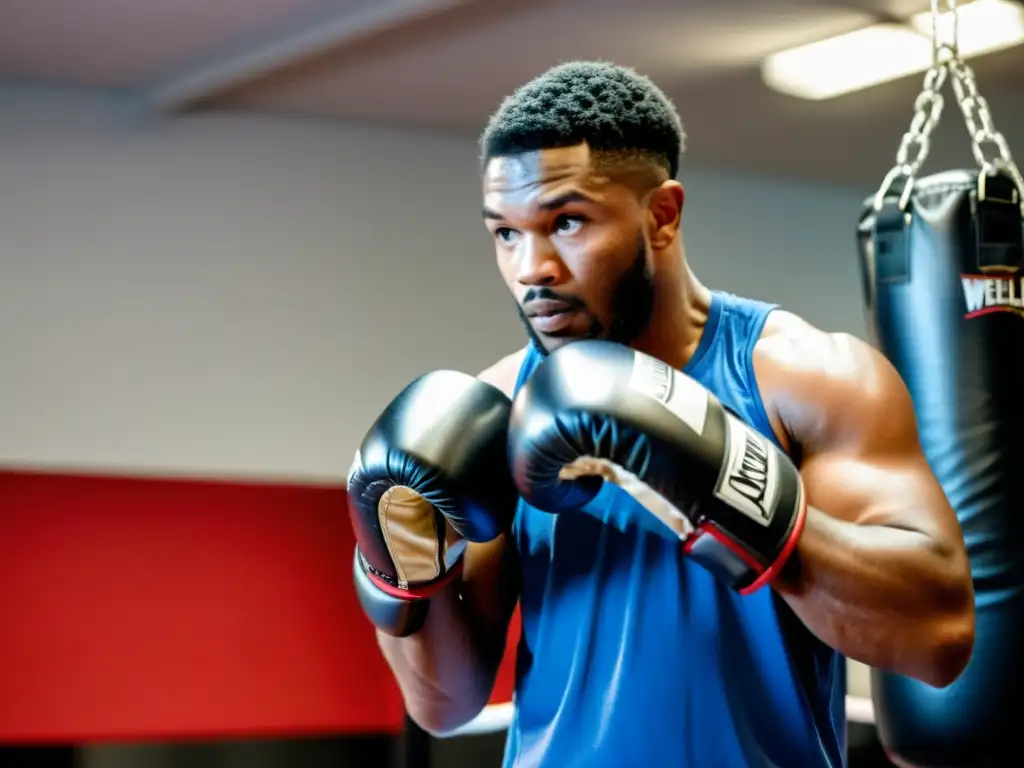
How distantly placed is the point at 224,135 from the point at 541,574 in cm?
288

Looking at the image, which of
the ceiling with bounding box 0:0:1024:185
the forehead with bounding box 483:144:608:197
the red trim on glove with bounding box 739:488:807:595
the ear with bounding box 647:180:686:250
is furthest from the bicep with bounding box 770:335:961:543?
the ceiling with bounding box 0:0:1024:185

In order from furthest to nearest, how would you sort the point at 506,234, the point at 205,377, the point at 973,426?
the point at 205,377 < the point at 973,426 < the point at 506,234

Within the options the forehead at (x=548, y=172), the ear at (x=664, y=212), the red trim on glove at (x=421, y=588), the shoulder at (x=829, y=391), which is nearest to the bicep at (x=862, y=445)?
the shoulder at (x=829, y=391)

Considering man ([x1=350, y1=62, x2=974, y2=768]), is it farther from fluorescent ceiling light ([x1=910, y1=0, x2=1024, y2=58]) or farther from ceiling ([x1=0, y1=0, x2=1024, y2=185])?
fluorescent ceiling light ([x1=910, y1=0, x2=1024, y2=58])

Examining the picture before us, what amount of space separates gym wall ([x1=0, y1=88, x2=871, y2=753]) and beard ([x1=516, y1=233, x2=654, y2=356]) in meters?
2.60

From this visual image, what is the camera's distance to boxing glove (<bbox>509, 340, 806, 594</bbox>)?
129cm

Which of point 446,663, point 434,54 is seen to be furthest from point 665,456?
point 434,54

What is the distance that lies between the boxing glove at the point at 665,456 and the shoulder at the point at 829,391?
0.11m

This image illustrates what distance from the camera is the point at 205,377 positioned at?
3.95 meters

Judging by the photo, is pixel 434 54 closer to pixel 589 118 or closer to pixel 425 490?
pixel 589 118

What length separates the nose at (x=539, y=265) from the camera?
1443mm

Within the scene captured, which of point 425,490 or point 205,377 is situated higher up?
point 425,490

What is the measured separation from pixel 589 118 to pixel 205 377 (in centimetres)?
267

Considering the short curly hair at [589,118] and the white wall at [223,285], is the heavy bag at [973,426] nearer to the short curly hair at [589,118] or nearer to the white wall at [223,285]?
the short curly hair at [589,118]
